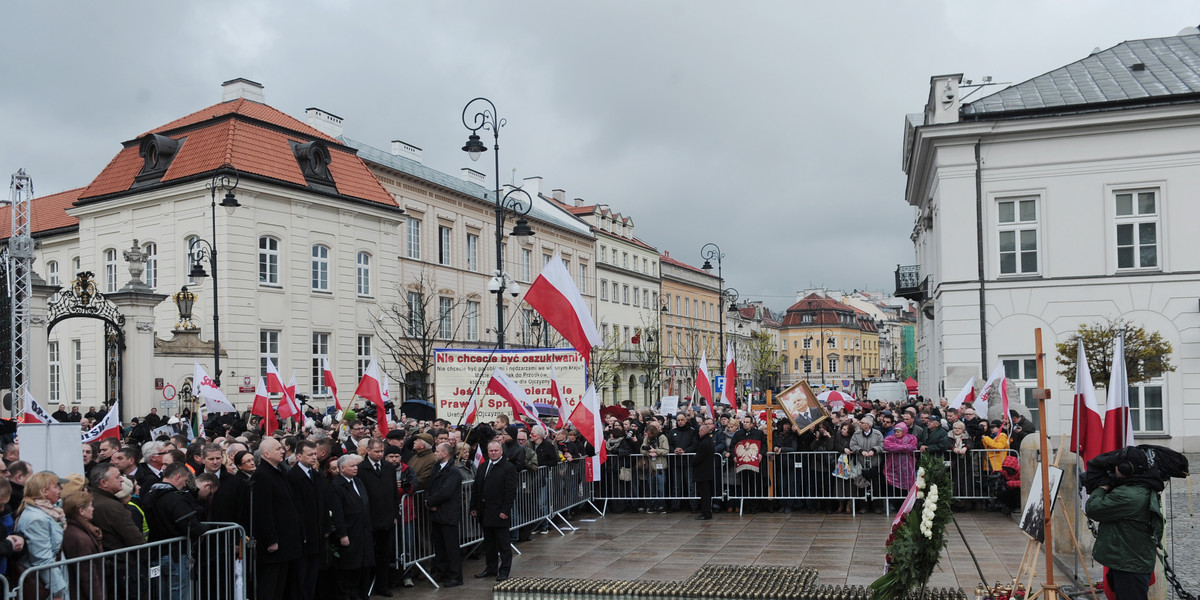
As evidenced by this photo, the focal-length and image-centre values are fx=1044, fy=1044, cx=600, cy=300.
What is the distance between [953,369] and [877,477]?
1282cm

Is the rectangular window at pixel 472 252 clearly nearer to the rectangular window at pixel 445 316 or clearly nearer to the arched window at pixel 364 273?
the rectangular window at pixel 445 316

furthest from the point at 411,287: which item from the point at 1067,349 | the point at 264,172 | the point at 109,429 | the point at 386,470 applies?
the point at 386,470

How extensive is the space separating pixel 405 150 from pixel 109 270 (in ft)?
54.5

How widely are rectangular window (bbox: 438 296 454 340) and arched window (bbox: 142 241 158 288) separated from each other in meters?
13.4

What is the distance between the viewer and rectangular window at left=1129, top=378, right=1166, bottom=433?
27172 mm

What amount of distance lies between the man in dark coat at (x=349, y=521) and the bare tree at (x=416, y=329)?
2940 centimetres

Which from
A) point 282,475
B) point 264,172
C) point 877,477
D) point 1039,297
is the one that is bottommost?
point 877,477

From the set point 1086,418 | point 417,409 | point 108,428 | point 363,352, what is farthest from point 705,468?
point 363,352

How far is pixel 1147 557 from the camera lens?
25.8ft

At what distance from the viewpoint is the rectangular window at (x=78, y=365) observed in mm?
37428

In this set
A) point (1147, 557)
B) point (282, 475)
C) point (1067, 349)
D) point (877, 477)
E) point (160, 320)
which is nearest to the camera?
point (1147, 557)

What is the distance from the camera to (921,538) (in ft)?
26.1

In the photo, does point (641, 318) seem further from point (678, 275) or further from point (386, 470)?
point (386, 470)

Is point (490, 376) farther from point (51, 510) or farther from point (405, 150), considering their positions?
point (405, 150)
